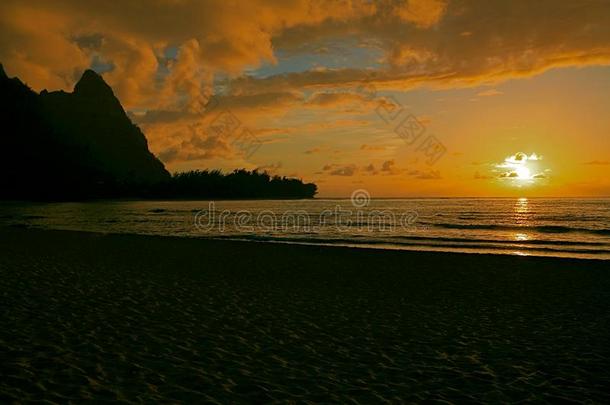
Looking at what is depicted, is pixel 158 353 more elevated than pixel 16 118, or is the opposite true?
pixel 16 118

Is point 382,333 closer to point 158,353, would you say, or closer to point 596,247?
point 158,353

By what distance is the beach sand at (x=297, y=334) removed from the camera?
7453 mm

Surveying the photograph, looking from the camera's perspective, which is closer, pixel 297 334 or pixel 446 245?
pixel 297 334

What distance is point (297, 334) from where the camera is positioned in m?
10.6

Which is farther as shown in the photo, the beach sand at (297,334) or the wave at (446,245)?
the wave at (446,245)

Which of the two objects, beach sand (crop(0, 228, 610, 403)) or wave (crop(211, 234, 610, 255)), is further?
wave (crop(211, 234, 610, 255))

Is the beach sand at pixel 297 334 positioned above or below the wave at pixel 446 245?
above

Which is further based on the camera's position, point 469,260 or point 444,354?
point 469,260

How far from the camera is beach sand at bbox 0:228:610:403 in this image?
745 centimetres

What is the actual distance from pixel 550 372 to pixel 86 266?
60.5 ft

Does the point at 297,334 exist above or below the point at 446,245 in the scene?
above

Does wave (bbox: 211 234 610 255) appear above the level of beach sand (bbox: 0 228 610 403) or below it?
below

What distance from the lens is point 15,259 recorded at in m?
21.3

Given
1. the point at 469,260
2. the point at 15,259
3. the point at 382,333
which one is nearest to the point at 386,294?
the point at 382,333
